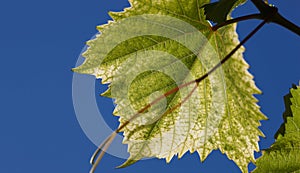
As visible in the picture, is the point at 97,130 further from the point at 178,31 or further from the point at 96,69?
the point at 178,31

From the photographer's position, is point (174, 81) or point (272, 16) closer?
point (272, 16)

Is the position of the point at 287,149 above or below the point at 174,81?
below

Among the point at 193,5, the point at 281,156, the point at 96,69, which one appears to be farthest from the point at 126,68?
the point at 281,156

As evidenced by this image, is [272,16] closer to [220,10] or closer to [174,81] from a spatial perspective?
[220,10]

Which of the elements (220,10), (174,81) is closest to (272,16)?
(220,10)

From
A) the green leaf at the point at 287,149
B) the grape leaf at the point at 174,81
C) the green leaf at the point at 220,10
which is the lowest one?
the green leaf at the point at 287,149

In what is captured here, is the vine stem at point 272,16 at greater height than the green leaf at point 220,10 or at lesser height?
lesser
